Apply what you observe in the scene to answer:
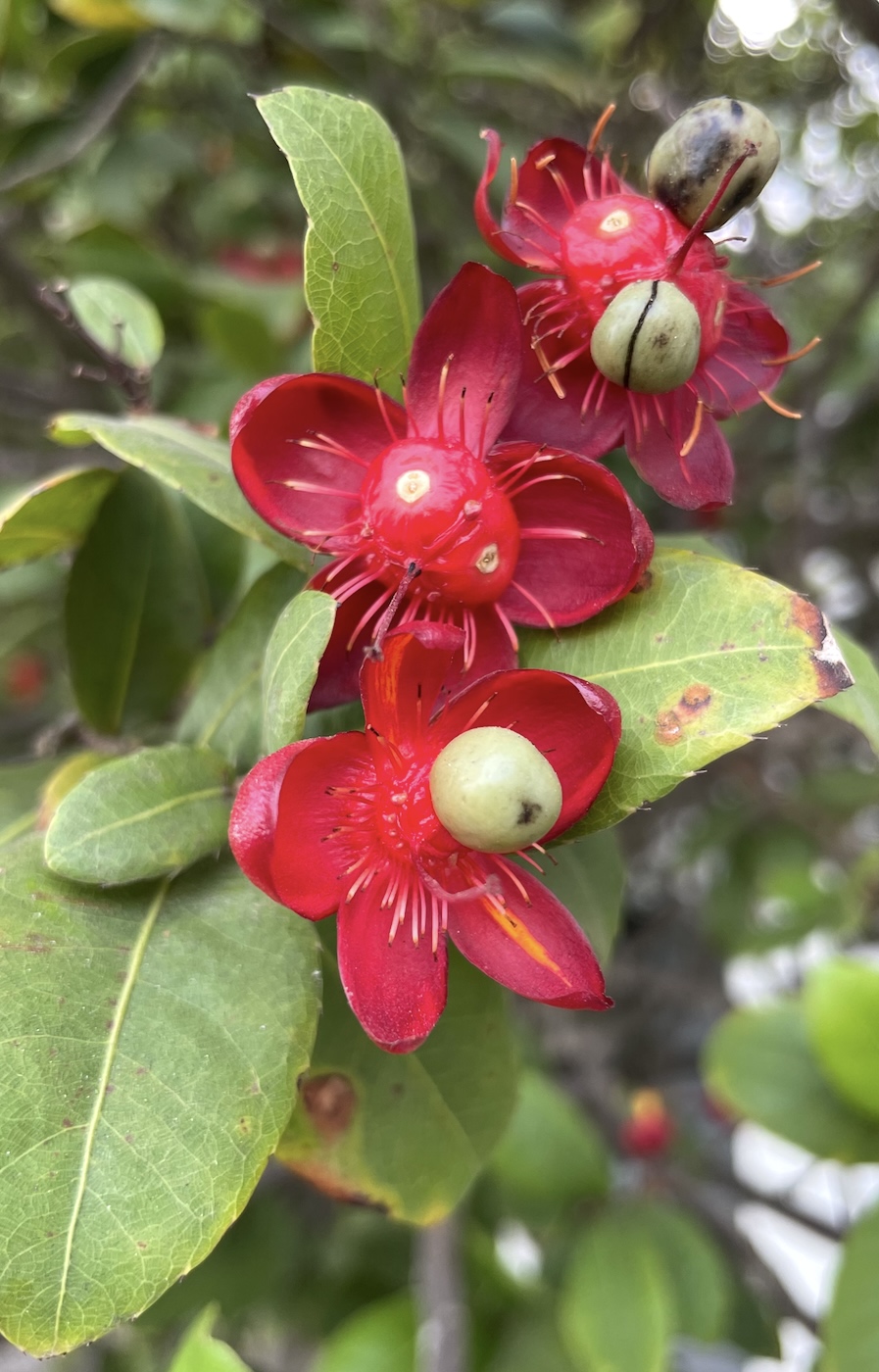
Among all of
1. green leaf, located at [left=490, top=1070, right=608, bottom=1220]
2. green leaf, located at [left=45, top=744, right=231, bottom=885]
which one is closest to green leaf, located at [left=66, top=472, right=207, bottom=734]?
green leaf, located at [left=45, top=744, right=231, bottom=885]

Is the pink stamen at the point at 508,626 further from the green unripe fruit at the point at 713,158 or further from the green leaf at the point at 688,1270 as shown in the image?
the green leaf at the point at 688,1270

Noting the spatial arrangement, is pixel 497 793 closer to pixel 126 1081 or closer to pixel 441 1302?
pixel 126 1081

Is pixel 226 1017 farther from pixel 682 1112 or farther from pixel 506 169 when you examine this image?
pixel 682 1112

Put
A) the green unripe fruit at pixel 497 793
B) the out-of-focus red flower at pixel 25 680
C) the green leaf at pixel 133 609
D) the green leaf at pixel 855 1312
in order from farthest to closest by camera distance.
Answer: the out-of-focus red flower at pixel 25 680
the green leaf at pixel 855 1312
the green leaf at pixel 133 609
the green unripe fruit at pixel 497 793

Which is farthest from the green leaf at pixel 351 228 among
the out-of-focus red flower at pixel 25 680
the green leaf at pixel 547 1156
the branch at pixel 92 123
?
the out-of-focus red flower at pixel 25 680

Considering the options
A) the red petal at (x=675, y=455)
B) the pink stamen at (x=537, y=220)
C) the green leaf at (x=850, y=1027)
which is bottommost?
the green leaf at (x=850, y=1027)

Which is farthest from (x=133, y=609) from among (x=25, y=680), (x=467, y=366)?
(x=25, y=680)
